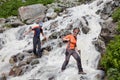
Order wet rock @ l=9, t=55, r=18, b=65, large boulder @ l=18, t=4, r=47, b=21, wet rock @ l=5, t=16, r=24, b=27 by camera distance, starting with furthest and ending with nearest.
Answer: large boulder @ l=18, t=4, r=47, b=21 < wet rock @ l=5, t=16, r=24, b=27 < wet rock @ l=9, t=55, r=18, b=65

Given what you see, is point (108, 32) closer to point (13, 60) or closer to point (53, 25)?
point (13, 60)

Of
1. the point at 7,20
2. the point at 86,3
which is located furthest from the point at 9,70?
the point at 86,3

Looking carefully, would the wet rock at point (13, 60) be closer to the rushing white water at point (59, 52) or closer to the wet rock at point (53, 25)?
the rushing white water at point (59, 52)

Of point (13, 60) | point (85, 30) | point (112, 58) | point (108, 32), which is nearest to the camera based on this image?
point (112, 58)

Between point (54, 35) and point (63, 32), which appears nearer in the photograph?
point (54, 35)

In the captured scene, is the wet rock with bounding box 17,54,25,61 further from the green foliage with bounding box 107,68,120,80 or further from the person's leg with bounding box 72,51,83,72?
the green foliage with bounding box 107,68,120,80

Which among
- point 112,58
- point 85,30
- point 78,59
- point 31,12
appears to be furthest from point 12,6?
point 112,58

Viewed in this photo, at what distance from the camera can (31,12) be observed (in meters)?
30.8

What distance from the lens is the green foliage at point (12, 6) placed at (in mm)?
32531

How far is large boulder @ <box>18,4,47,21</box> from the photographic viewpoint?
30.5 m

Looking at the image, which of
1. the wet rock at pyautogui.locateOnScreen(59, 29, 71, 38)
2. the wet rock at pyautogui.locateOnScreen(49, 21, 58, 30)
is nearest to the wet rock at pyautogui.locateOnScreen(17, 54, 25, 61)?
the wet rock at pyautogui.locateOnScreen(59, 29, 71, 38)

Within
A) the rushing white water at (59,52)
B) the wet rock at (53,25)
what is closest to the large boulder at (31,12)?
the rushing white water at (59,52)

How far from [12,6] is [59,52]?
48.1 feet

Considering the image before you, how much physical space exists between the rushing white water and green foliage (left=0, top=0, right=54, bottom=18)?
491 cm
